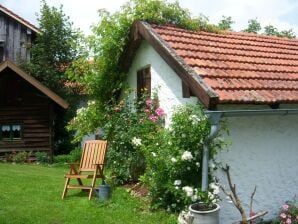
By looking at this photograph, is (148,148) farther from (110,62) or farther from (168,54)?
(110,62)

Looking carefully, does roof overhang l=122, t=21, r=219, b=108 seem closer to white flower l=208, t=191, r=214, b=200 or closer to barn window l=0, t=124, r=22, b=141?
white flower l=208, t=191, r=214, b=200

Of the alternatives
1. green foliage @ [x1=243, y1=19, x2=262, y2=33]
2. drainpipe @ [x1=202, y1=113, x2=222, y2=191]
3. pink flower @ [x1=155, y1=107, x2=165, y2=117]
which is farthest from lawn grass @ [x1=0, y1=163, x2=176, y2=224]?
green foliage @ [x1=243, y1=19, x2=262, y2=33]

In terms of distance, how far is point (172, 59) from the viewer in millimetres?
7367

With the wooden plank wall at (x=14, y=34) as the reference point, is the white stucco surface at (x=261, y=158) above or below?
below

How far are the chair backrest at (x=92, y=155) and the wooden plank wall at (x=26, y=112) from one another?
7968 mm

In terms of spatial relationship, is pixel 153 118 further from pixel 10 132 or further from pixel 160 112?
pixel 10 132

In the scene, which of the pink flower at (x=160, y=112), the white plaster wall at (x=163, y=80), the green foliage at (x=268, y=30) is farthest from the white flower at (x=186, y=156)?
the green foliage at (x=268, y=30)

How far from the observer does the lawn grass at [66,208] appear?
6.94 meters

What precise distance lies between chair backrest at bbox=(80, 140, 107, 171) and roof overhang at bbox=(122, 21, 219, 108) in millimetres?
2384

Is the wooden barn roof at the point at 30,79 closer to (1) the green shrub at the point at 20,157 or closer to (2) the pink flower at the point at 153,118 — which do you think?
(1) the green shrub at the point at 20,157

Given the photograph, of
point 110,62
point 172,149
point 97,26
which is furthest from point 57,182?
point 172,149

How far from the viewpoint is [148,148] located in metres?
7.36

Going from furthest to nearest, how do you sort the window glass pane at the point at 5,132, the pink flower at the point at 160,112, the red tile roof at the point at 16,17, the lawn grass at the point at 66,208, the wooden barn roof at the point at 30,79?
the red tile roof at the point at 16,17, the window glass pane at the point at 5,132, the wooden barn roof at the point at 30,79, the pink flower at the point at 160,112, the lawn grass at the point at 66,208

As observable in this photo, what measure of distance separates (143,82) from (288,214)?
4.50m
